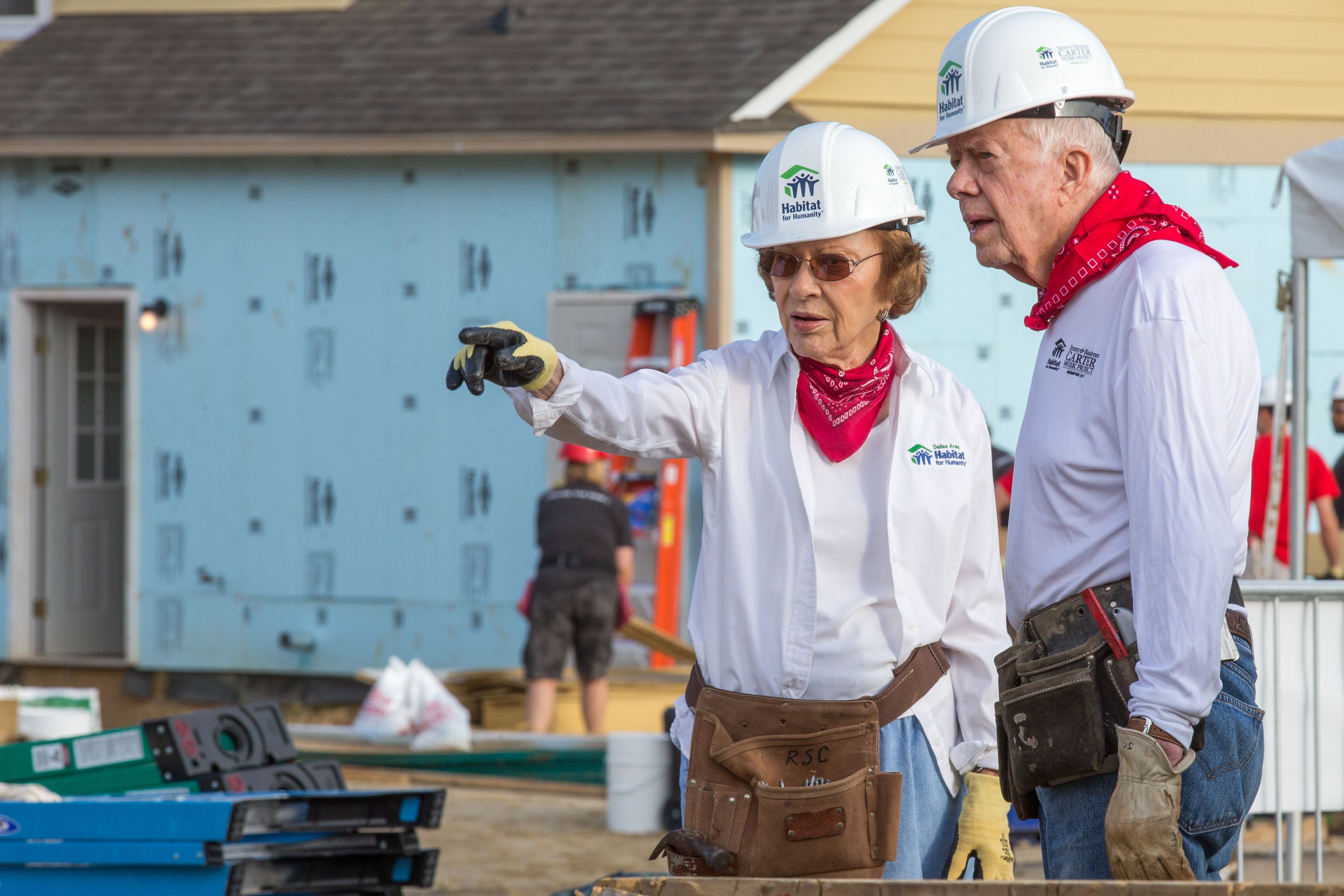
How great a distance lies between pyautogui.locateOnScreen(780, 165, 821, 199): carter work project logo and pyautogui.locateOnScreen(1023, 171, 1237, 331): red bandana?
26.6 inches

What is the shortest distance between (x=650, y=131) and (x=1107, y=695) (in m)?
8.70

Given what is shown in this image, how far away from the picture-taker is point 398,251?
1145 cm

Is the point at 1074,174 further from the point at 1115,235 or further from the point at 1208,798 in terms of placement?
the point at 1208,798

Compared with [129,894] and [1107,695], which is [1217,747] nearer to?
[1107,695]

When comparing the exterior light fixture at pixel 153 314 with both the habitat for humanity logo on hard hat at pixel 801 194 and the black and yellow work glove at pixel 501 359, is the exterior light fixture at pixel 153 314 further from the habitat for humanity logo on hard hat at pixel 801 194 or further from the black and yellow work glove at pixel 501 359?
the black and yellow work glove at pixel 501 359

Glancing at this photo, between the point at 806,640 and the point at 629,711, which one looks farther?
the point at 629,711

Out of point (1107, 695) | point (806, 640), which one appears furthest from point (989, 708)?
point (1107, 695)

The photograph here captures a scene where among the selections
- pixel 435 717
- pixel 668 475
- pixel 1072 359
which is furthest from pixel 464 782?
pixel 1072 359

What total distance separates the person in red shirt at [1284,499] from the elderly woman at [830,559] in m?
5.84

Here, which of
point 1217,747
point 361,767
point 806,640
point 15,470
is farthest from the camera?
point 15,470

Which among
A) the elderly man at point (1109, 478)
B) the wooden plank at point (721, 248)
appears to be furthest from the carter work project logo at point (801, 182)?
the wooden plank at point (721, 248)

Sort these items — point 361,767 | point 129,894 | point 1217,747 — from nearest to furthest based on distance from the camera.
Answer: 1. point 1217,747
2. point 129,894
3. point 361,767

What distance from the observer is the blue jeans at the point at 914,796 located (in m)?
3.01

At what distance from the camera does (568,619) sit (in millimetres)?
9500
